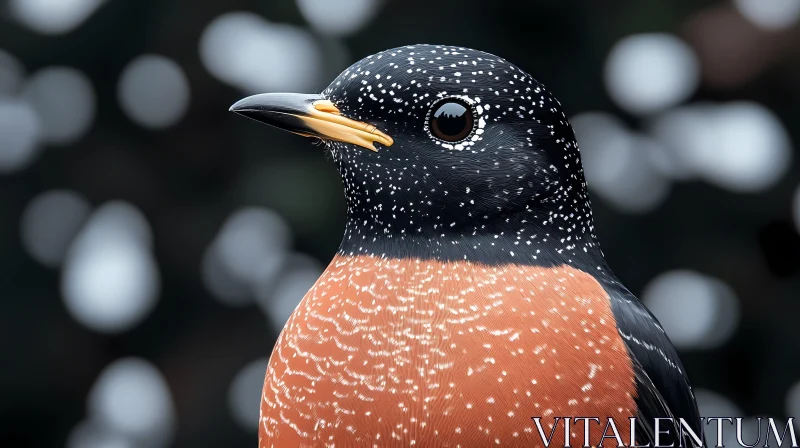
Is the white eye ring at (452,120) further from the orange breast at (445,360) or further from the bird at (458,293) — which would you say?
the orange breast at (445,360)

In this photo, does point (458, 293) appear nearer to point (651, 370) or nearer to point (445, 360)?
point (445, 360)

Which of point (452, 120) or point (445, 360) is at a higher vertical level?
point (452, 120)

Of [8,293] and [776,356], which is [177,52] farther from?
[776,356]

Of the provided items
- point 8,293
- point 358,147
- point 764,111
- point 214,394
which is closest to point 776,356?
point 764,111

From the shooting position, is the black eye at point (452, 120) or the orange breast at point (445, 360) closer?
the orange breast at point (445, 360)

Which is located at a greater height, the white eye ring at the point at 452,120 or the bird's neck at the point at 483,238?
the white eye ring at the point at 452,120

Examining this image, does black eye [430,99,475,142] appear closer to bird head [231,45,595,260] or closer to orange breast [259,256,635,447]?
bird head [231,45,595,260]

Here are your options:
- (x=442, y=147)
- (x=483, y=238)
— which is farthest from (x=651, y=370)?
(x=442, y=147)

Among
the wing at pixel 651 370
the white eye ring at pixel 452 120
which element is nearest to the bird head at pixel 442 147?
the white eye ring at pixel 452 120
